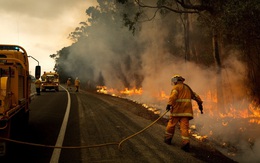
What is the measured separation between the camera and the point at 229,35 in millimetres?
13688

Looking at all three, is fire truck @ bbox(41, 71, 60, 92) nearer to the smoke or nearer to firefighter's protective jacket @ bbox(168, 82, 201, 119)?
the smoke

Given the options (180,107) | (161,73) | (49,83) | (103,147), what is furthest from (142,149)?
(49,83)

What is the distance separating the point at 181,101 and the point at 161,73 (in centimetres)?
2523

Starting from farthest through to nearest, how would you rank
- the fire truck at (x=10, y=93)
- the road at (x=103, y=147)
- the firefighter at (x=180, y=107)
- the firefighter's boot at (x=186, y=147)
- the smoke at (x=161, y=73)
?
the smoke at (x=161, y=73) → the firefighter at (x=180, y=107) → the firefighter's boot at (x=186, y=147) → the road at (x=103, y=147) → the fire truck at (x=10, y=93)

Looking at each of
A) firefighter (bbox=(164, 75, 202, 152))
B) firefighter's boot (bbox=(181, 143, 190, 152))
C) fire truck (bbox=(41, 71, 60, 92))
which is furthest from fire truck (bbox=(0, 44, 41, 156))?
fire truck (bbox=(41, 71, 60, 92))

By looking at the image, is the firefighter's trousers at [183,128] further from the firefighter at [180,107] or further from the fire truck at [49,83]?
the fire truck at [49,83]

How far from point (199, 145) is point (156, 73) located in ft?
85.3

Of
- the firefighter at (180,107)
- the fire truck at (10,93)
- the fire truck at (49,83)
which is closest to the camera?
the fire truck at (10,93)

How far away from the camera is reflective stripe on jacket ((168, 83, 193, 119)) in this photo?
6.82 meters

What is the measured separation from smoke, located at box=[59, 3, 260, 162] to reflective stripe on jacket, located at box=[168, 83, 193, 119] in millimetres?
2289

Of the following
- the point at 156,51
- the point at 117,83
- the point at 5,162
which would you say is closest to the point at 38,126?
the point at 5,162

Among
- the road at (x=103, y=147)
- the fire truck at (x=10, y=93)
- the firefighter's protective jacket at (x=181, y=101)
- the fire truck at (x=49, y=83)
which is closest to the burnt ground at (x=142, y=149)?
the road at (x=103, y=147)

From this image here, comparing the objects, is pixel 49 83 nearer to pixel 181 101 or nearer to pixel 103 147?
pixel 103 147

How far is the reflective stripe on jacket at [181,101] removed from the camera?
682 centimetres
